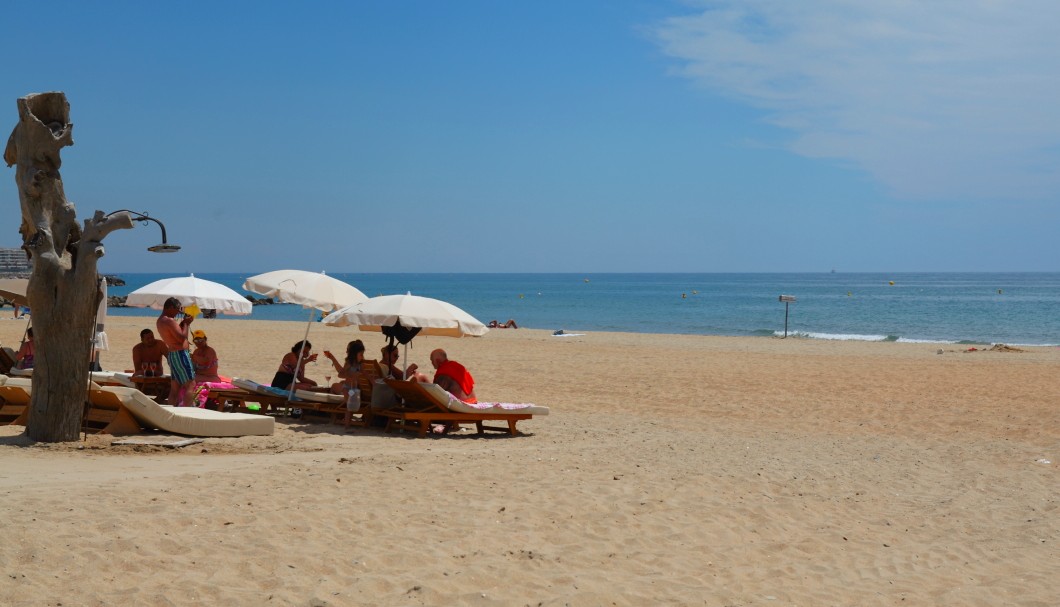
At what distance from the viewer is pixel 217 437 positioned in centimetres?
900

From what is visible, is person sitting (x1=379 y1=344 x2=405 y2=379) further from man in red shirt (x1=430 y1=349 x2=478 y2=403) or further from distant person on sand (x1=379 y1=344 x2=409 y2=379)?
man in red shirt (x1=430 y1=349 x2=478 y2=403)

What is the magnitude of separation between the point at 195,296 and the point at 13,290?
283 centimetres

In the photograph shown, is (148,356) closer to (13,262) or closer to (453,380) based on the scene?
(453,380)

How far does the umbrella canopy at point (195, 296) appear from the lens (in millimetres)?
12289

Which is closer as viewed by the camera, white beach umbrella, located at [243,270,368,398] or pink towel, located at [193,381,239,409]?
white beach umbrella, located at [243,270,368,398]

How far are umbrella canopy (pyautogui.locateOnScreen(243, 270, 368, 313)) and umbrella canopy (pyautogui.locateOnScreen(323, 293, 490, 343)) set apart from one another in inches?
10.6

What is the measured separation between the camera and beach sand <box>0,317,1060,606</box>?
501cm

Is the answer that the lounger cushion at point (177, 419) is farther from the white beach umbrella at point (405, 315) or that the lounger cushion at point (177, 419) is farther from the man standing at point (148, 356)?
the man standing at point (148, 356)

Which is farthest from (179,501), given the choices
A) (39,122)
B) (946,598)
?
(946,598)

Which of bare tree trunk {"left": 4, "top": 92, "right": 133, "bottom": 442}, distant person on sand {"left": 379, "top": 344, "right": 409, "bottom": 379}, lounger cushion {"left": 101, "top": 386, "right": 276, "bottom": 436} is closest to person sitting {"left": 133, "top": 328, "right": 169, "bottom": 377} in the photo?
lounger cushion {"left": 101, "top": 386, "right": 276, "bottom": 436}

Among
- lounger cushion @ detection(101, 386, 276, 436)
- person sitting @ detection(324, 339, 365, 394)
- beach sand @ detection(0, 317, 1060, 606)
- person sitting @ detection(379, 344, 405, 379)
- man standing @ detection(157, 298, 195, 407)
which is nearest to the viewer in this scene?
beach sand @ detection(0, 317, 1060, 606)

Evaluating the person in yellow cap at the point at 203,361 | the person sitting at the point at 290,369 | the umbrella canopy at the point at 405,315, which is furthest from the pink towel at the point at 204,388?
the umbrella canopy at the point at 405,315

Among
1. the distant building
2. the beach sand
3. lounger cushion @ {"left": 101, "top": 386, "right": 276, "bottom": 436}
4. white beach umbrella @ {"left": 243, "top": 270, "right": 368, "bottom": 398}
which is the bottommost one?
the beach sand

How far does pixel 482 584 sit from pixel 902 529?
3.23 m
